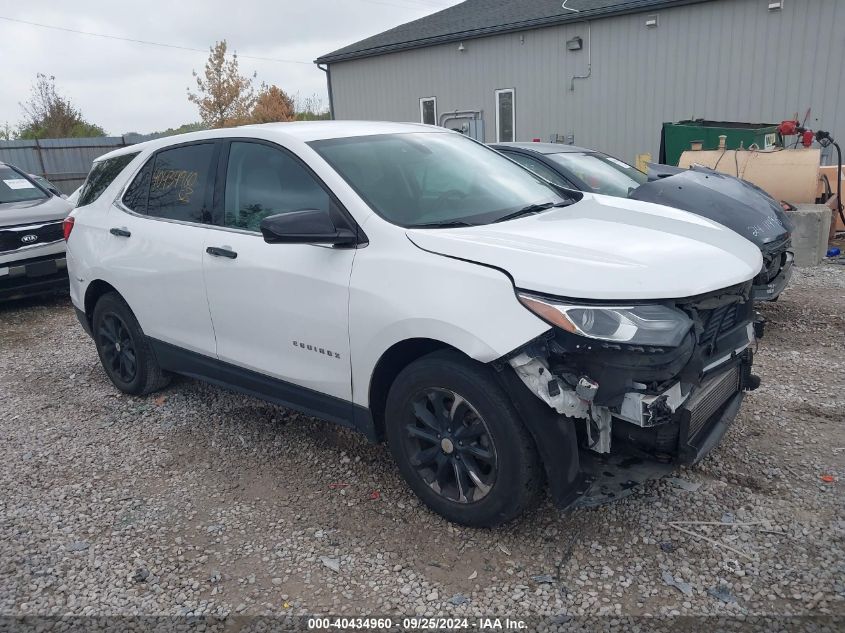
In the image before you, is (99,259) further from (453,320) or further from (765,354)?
(765,354)

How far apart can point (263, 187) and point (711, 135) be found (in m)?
7.80

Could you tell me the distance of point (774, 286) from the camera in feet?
16.7

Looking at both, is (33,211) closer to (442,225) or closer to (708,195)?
(442,225)

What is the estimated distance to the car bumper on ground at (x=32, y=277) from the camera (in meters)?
7.13

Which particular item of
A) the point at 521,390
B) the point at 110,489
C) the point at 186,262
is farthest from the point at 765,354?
the point at 110,489

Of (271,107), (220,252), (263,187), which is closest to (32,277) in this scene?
(220,252)

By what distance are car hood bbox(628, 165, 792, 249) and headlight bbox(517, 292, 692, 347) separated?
113 inches

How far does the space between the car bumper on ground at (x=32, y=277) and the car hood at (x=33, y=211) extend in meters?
0.44

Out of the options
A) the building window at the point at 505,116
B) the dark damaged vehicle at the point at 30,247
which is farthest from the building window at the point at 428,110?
the dark damaged vehicle at the point at 30,247

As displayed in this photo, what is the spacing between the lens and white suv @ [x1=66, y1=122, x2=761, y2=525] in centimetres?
246

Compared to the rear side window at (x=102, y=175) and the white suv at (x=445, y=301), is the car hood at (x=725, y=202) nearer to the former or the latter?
the white suv at (x=445, y=301)

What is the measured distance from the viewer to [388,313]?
2.82 m

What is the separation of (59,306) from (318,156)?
6167 mm

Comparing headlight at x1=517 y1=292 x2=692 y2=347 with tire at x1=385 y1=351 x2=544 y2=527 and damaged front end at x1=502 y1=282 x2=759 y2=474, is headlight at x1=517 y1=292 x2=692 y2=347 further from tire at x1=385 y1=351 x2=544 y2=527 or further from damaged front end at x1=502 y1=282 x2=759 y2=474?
tire at x1=385 y1=351 x2=544 y2=527
